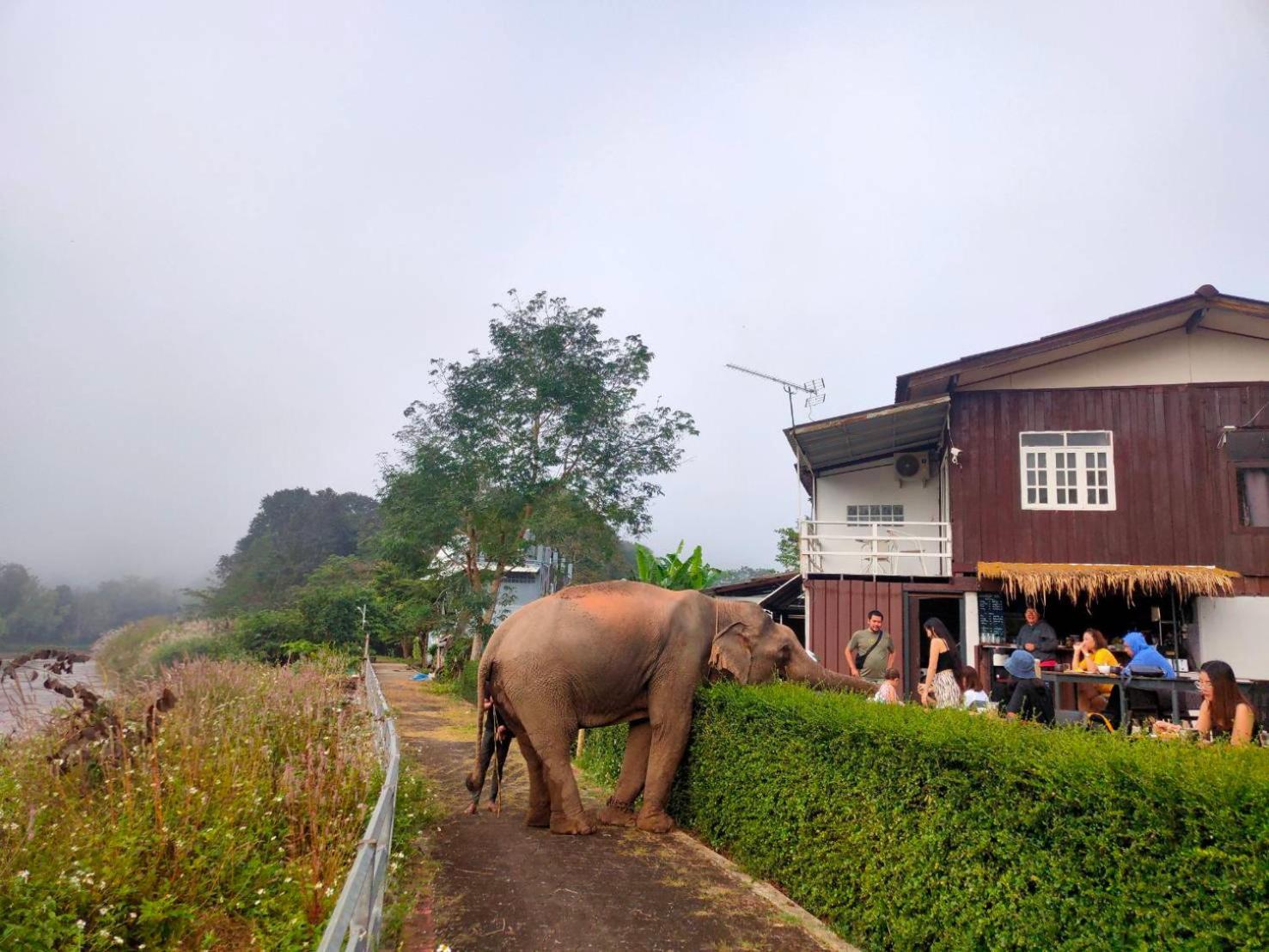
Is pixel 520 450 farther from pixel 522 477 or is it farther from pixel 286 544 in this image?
pixel 286 544

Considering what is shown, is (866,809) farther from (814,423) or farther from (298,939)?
(814,423)

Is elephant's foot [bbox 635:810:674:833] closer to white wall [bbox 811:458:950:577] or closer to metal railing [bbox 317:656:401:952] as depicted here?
metal railing [bbox 317:656:401:952]

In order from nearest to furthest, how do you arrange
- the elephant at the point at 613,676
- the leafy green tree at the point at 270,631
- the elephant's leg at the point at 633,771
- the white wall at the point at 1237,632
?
the elephant at the point at 613,676
the elephant's leg at the point at 633,771
the white wall at the point at 1237,632
the leafy green tree at the point at 270,631

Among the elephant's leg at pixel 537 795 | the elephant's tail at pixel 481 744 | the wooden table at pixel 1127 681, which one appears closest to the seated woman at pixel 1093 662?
the wooden table at pixel 1127 681

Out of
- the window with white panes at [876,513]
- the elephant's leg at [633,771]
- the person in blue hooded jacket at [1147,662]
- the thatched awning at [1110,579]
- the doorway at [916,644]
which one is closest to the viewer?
the elephant's leg at [633,771]

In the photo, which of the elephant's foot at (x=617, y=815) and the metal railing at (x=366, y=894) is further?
the elephant's foot at (x=617, y=815)

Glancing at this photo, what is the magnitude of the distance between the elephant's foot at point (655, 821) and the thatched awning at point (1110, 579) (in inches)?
403

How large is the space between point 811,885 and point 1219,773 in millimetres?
3129

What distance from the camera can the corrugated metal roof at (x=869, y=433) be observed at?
17203 mm

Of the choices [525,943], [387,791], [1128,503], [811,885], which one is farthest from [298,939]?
[1128,503]

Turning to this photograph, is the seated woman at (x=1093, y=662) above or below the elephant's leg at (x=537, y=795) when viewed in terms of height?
above

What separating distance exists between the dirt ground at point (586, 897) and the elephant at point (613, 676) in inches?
16.2

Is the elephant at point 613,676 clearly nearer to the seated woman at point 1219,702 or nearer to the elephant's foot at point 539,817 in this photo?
the elephant's foot at point 539,817

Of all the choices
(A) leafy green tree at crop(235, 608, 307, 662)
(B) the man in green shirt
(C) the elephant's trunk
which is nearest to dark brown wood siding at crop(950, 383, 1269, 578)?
(B) the man in green shirt
